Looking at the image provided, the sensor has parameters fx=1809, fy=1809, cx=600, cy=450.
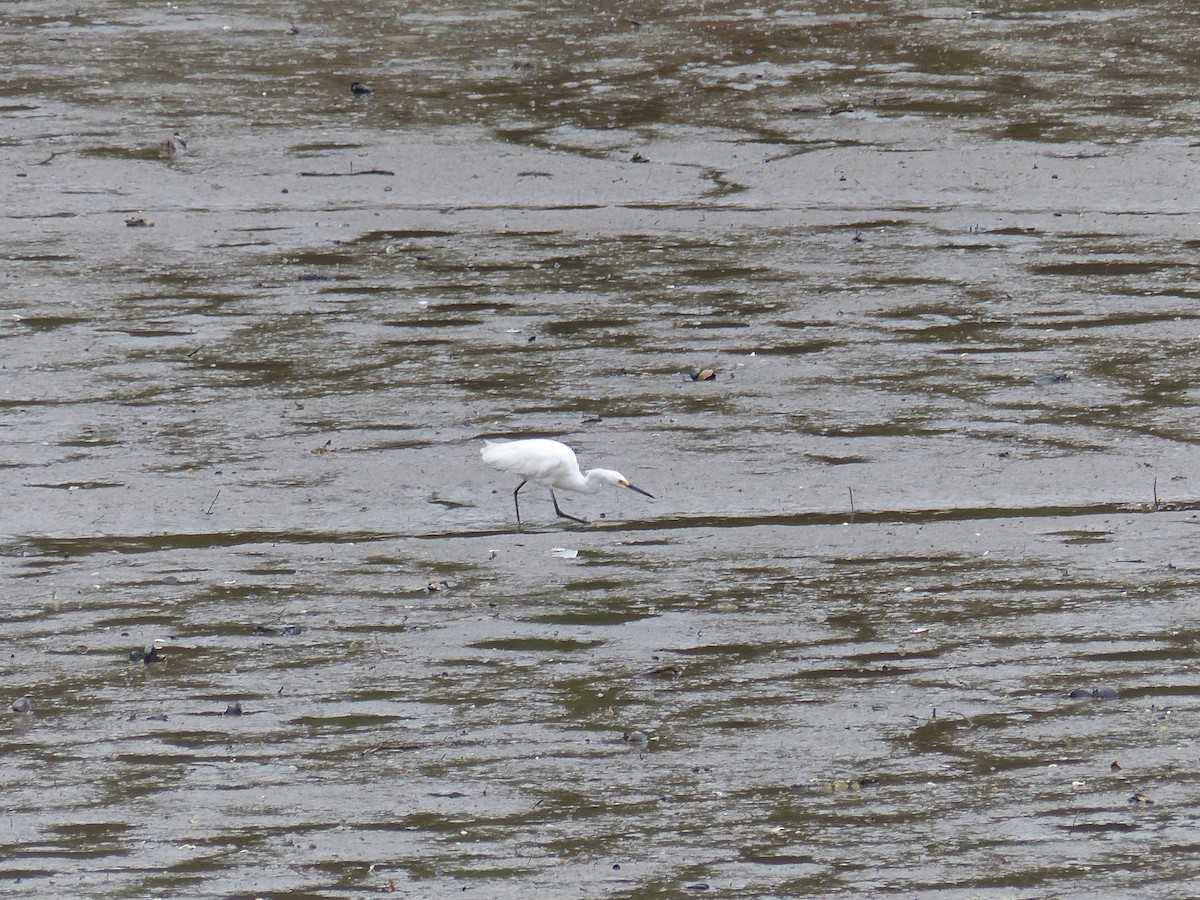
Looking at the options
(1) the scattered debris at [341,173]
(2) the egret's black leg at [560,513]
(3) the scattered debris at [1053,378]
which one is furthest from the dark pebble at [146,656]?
(1) the scattered debris at [341,173]

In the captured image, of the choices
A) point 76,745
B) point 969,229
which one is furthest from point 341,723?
point 969,229

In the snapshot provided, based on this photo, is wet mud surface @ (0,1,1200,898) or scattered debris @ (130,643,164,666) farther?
scattered debris @ (130,643,164,666)

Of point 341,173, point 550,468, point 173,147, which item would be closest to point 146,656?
point 550,468

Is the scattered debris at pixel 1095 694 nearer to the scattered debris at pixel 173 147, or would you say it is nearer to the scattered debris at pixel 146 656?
the scattered debris at pixel 146 656

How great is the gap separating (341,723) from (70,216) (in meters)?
5.23

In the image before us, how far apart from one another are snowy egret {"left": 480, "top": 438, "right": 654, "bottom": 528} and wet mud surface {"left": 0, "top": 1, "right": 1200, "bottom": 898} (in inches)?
6.2

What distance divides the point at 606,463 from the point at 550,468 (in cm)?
52

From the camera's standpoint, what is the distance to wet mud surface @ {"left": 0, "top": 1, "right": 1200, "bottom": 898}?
453 centimetres

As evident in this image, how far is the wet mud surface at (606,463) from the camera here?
14.9ft

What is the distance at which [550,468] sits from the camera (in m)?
6.34

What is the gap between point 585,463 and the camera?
6.80 m

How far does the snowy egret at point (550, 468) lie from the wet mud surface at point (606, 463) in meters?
0.16

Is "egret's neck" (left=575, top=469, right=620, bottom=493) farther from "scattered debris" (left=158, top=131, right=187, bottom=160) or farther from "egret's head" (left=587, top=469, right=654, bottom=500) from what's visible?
"scattered debris" (left=158, top=131, right=187, bottom=160)

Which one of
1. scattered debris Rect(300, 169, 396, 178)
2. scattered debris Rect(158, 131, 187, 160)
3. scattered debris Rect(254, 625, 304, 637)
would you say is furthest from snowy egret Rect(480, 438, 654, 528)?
scattered debris Rect(158, 131, 187, 160)
